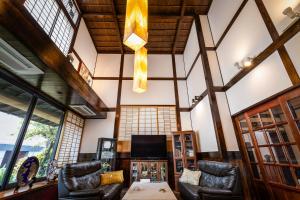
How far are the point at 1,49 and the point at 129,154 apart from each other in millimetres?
4159

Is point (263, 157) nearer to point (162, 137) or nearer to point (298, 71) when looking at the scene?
point (298, 71)

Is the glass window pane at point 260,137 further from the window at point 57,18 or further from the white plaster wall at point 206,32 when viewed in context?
the window at point 57,18

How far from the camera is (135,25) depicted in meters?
1.99

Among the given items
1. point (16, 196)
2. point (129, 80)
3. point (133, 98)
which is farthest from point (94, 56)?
point (16, 196)

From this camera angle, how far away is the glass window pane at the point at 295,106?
6.77 ft

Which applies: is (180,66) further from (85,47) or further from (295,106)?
(295,106)

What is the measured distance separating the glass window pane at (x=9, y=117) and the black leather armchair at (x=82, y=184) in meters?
0.94

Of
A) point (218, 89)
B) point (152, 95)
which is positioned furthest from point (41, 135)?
point (218, 89)

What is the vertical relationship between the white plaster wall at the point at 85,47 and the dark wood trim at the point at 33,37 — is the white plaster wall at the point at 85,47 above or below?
above

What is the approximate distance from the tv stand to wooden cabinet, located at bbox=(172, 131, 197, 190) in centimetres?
38

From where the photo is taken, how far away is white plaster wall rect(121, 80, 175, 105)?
5684 mm

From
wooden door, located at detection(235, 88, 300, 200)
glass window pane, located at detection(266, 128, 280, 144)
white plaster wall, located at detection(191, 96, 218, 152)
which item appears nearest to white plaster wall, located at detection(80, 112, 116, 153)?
white plaster wall, located at detection(191, 96, 218, 152)

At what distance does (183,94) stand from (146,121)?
6.27ft

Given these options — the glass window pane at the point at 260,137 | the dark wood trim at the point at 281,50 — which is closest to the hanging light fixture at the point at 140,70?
the dark wood trim at the point at 281,50
